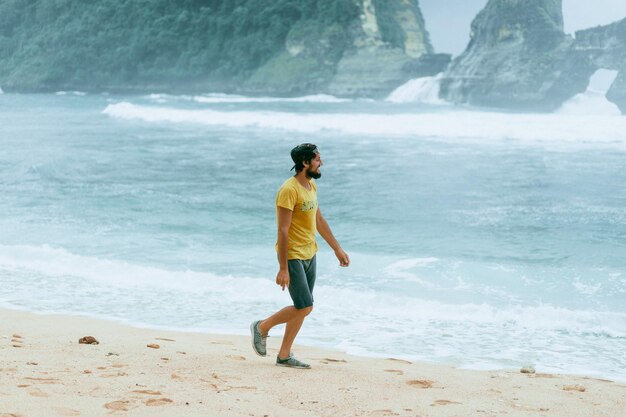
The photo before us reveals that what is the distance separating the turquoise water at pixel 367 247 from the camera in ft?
23.3

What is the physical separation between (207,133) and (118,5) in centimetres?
6708

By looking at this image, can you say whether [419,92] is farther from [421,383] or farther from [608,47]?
[421,383]

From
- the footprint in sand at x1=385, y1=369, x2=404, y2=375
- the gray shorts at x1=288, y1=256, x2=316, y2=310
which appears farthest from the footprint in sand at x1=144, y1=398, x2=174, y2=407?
the footprint in sand at x1=385, y1=369, x2=404, y2=375

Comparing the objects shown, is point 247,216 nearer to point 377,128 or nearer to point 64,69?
point 377,128

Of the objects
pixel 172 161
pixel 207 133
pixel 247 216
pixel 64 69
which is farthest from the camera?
pixel 64 69

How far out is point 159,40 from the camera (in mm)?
89188

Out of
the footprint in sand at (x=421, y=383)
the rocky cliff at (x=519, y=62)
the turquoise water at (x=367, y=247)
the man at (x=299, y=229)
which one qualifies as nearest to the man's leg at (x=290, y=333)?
the man at (x=299, y=229)

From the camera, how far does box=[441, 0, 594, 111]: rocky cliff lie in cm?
6212

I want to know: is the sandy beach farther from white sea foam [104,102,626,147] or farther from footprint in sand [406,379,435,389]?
white sea foam [104,102,626,147]

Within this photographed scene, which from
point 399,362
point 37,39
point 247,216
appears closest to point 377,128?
point 247,216

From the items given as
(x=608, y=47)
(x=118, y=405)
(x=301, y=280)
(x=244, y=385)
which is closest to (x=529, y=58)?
(x=608, y=47)

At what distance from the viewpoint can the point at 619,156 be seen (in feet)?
71.8

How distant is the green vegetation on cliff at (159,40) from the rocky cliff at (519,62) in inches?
662

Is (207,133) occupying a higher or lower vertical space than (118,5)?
lower
